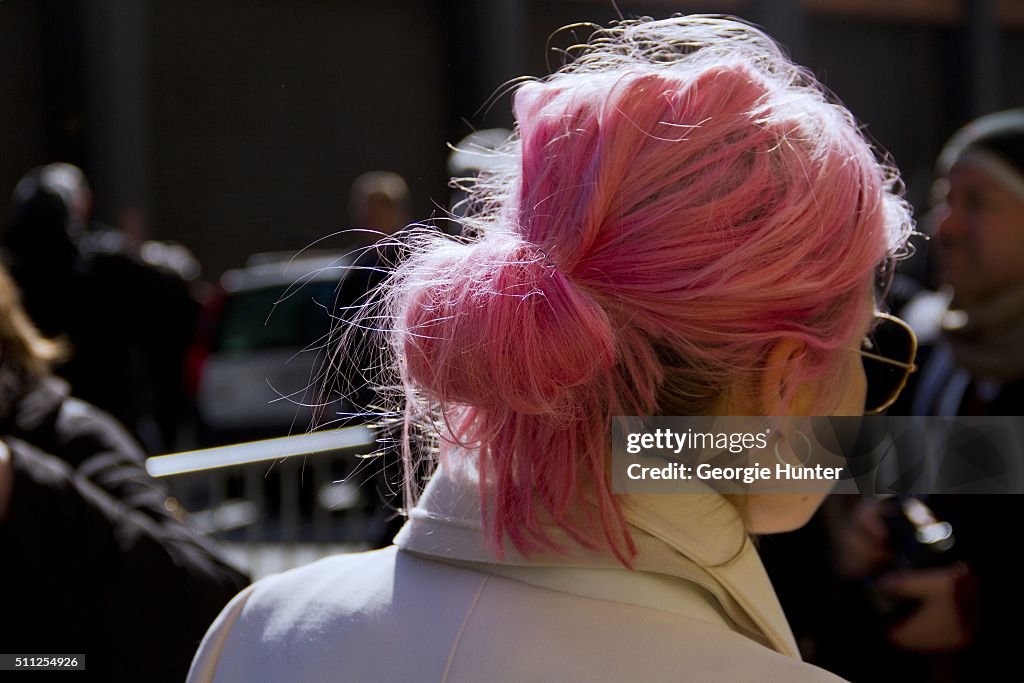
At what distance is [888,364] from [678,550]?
48cm

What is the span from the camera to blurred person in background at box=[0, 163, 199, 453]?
3955 millimetres

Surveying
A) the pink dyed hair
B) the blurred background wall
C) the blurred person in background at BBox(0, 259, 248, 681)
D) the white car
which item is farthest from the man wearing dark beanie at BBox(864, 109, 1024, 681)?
the blurred background wall

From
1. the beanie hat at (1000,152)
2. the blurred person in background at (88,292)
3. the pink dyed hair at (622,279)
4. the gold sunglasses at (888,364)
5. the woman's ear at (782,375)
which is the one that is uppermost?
the pink dyed hair at (622,279)

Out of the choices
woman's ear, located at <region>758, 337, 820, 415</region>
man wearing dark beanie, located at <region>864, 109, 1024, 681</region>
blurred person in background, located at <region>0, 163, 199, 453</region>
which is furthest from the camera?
blurred person in background, located at <region>0, 163, 199, 453</region>

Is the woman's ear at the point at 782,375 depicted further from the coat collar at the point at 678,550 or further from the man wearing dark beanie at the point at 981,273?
the man wearing dark beanie at the point at 981,273

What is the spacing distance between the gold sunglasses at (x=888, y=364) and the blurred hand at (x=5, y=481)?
1169mm

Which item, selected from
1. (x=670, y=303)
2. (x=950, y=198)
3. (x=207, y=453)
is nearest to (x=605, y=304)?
(x=670, y=303)

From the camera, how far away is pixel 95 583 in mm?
1597

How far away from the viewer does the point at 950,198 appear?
2.50 metres

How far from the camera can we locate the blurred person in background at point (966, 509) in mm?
2059

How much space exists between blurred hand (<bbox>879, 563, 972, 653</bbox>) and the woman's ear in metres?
1.20


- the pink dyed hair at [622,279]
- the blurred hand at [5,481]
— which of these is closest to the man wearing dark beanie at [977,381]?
the pink dyed hair at [622,279]

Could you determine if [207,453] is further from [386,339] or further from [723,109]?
[723,109]

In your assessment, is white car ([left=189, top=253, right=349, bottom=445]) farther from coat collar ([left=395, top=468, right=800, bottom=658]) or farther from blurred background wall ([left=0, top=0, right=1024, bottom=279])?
coat collar ([left=395, top=468, right=800, bottom=658])
